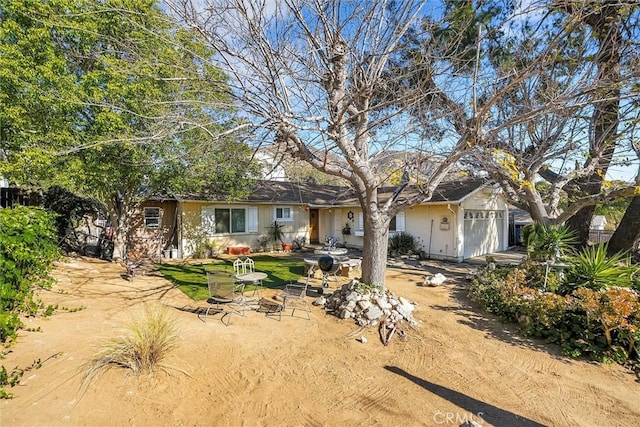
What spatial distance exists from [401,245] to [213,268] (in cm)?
866

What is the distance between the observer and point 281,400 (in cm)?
382

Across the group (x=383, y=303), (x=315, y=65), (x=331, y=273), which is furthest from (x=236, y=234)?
(x=315, y=65)

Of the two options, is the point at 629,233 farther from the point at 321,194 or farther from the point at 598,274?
the point at 321,194

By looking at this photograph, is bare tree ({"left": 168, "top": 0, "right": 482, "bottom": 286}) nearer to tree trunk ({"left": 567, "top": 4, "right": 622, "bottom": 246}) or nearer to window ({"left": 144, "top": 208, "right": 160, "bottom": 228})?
tree trunk ({"left": 567, "top": 4, "right": 622, "bottom": 246})

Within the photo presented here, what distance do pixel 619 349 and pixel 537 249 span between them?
4.36 m

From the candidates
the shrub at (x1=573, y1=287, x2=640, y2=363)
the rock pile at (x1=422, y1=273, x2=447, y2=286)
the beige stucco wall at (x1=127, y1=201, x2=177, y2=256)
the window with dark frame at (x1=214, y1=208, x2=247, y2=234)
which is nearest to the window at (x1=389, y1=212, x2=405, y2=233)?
the rock pile at (x1=422, y1=273, x2=447, y2=286)

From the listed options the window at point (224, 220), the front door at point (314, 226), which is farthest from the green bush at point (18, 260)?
the front door at point (314, 226)

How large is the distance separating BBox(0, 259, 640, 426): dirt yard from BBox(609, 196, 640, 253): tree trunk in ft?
26.0

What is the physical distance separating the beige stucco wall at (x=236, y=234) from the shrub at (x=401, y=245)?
537 centimetres

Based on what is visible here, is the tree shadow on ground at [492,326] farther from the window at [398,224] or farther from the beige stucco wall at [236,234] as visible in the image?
the beige stucco wall at [236,234]

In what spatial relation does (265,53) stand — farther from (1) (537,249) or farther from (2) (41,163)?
(1) (537,249)

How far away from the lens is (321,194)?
2025cm

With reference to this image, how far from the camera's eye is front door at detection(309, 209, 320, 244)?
19469 mm

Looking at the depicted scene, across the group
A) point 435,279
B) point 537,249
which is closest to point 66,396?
point 435,279
